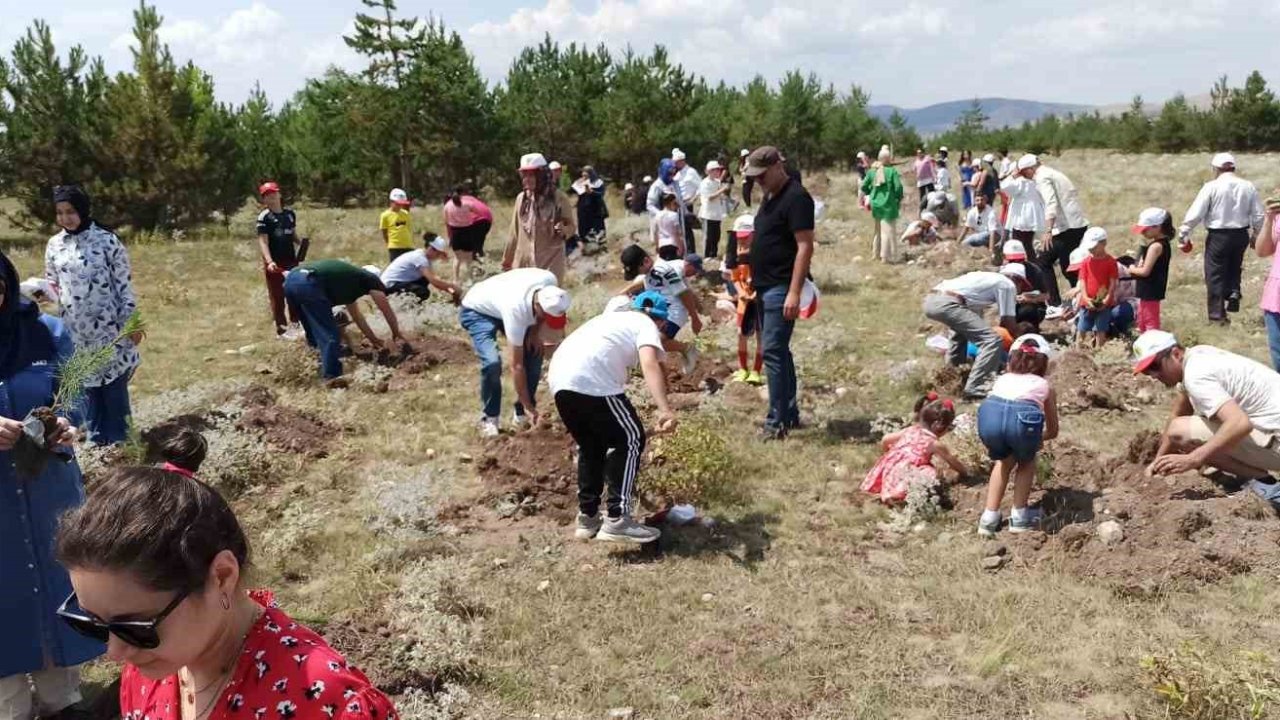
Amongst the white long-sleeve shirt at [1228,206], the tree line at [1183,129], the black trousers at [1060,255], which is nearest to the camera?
the white long-sleeve shirt at [1228,206]

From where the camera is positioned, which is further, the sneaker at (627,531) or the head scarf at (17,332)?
the sneaker at (627,531)

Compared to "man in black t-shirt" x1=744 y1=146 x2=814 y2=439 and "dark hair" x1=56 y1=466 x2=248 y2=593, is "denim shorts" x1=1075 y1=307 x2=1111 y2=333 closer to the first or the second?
"man in black t-shirt" x1=744 y1=146 x2=814 y2=439

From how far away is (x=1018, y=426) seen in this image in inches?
188

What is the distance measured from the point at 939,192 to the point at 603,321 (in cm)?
1379

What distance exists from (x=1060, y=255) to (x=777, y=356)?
5028mm

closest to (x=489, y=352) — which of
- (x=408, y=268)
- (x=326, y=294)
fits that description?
(x=326, y=294)

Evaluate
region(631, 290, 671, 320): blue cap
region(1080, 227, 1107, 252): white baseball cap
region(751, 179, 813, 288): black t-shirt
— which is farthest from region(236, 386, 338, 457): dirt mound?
region(1080, 227, 1107, 252): white baseball cap

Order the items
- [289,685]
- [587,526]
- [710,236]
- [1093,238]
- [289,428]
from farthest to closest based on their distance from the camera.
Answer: [710,236], [1093,238], [289,428], [587,526], [289,685]

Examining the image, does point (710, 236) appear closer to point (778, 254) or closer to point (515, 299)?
point (778, 254)

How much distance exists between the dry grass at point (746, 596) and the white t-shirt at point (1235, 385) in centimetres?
94

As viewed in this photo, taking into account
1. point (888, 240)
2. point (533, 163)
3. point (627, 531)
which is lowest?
point (627, 531)

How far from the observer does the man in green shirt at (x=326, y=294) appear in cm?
792

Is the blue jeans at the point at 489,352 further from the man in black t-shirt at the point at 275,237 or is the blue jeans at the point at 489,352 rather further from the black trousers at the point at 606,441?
the man in black t-shirt at the point at 275,237

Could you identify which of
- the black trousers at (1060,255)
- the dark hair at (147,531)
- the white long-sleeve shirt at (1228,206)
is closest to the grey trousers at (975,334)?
the black trousers at (1060,255)
